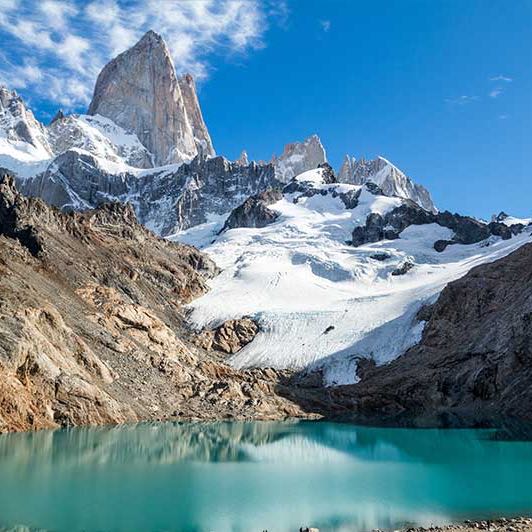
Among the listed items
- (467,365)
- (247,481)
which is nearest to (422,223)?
(467,365)

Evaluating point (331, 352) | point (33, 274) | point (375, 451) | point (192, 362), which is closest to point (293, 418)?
point (192, 362)

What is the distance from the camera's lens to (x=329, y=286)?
14075 cm

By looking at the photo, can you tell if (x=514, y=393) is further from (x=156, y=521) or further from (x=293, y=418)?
(x=156, y=521)

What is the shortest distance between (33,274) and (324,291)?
68.2 meters

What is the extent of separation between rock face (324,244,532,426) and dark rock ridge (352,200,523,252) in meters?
76.4

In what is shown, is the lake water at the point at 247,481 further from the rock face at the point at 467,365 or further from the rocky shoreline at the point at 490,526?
the rock face at the point at 467,365

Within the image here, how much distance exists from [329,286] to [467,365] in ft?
221

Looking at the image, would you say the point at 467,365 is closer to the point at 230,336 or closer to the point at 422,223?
the point at 230,336

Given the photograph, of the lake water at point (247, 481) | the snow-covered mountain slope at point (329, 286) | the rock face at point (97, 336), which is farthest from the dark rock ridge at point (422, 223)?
the lake water at point (247, 481)

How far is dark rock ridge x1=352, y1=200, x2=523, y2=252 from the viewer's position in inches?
6654

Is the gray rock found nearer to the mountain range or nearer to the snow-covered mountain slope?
the snow-covered mountain slope

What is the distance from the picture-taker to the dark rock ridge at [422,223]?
169000 mm

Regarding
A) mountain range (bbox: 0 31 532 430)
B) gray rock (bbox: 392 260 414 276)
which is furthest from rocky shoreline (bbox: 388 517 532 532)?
gray rock (bbox: 392 260 414 276)

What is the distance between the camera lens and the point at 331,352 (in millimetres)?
97625
